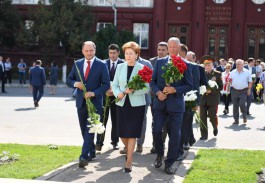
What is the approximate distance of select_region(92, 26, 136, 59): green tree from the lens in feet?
114

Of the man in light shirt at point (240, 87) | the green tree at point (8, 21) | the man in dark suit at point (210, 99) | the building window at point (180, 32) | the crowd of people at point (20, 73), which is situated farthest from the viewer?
the building window at point (180, 32)

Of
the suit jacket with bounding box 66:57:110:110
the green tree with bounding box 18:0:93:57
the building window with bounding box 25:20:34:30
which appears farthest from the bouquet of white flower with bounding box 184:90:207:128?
the building window with bounding box 25:20:34:30

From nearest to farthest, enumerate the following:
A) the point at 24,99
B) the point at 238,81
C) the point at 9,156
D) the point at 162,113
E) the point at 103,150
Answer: the point at 162,113
the point at 9,156
the point at 103,150
the point at 238,81
the point at 24,99

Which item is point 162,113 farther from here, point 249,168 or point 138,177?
point 249,168

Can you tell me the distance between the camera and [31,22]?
3862 centimetres

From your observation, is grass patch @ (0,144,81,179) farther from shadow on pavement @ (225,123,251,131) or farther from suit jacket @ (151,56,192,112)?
shadow on pavement @ (225,123,251,131)

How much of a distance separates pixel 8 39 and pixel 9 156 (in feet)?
106

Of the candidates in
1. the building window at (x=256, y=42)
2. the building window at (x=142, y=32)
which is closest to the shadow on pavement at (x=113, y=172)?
the building window at (x=256, y=42)

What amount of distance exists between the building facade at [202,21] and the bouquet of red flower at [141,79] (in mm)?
31638

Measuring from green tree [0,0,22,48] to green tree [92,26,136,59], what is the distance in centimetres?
710

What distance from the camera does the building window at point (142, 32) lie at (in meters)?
41.2

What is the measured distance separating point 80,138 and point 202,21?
93.2ft

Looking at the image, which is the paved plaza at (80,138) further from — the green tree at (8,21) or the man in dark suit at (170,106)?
the green tree at (8,21)

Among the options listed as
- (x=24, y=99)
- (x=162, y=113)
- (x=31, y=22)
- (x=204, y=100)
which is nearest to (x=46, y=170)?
(x=162, y=113)
